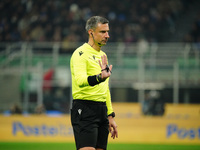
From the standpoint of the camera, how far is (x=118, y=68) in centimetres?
1702

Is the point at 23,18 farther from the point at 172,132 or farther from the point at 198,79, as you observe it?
the point at 172,132

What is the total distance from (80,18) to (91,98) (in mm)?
16397

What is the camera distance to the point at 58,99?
16.4m

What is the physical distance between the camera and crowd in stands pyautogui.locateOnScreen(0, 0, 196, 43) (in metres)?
20.5

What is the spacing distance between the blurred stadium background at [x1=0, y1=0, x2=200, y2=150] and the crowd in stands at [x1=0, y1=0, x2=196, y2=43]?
0.15 feet

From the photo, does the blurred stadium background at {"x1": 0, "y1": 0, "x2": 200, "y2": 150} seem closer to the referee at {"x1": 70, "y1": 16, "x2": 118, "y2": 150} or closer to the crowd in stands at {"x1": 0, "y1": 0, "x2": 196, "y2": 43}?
the crowd in stands at {"x1": 0, "y1": 0, "x2": 196, "y2": 43}

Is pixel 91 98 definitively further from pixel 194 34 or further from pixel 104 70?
Result: pixel 194 34

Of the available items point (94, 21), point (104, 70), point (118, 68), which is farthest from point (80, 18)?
point (104, 70)

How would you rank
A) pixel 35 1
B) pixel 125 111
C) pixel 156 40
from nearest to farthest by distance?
pixel 125 111
pixel 156 40
pixel 35 1

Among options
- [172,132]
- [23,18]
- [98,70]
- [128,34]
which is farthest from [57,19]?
[98,70]

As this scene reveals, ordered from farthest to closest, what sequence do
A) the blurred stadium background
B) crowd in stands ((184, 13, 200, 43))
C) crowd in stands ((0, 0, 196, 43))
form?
crowd in stands ((0, 0, 196, 43)) → crowd in stands ((184, 13, 200, 43)) → the blurred stadium background

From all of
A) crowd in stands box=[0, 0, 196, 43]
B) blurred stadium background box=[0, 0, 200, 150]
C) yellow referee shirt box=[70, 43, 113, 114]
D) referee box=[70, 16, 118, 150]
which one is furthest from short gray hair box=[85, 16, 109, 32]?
crowd in stands box=[0, 0, 196, 43]

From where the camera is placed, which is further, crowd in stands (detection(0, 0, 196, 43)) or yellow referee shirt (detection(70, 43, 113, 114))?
crowd in stands (detection(0, 0, 196, 43))

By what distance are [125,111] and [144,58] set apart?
2.41 meters
